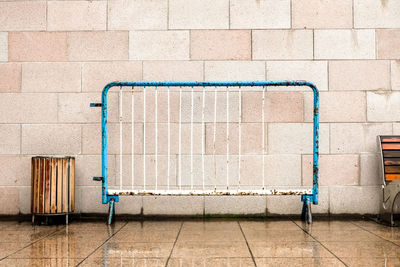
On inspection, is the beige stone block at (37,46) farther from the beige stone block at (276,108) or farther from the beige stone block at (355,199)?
the beige stone block at (355,199)

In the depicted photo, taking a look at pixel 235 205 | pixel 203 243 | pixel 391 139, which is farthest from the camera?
pixel 235 205

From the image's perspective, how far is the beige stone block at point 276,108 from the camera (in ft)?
15.8

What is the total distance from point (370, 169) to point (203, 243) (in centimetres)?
243

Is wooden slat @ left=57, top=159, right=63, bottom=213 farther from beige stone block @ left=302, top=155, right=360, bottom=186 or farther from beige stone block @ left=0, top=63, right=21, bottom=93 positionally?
beige stone block @ left=302, top=155, right=360, bottom=186

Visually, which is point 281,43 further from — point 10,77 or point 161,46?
point 10,77

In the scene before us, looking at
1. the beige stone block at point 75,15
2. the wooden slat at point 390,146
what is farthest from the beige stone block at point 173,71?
the wooden slat at point 390,146

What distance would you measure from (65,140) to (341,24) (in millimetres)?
3448

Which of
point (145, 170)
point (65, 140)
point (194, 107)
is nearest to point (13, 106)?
point (65, 140)

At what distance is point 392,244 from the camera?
3326mm

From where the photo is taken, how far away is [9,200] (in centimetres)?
483

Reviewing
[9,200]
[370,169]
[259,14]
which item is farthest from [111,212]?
[370,169]

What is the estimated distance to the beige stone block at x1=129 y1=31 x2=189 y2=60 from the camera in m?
4.89

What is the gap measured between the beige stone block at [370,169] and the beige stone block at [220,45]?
178 centimetres

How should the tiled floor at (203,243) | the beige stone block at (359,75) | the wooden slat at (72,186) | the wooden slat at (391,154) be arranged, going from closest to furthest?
1. the tiled floor at (203,243)
2. the wooden slat at (72,186)
3. the wooden slat at (391,154)
4. the beige stone block at (359,75)
